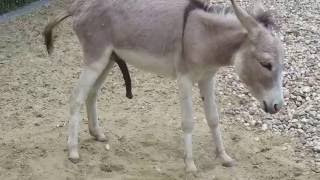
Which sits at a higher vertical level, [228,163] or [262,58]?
[262,58]

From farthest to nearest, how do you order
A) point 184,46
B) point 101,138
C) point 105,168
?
point 101,138 → point 105,168 → point 184,46

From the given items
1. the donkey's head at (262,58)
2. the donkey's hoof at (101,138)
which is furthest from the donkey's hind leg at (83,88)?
the donkey's head at (262,58)

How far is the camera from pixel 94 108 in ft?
13.9

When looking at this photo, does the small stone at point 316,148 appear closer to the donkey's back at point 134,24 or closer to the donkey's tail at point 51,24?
the donkey's back at point 134,24

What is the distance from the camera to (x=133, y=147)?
4.28 meters

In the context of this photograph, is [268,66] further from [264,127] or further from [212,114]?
[264,127]

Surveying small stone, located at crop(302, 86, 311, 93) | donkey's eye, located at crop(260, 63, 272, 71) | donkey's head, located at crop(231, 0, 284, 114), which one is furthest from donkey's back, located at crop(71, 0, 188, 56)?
small stone, located at crop(302, 86, 311, 93)

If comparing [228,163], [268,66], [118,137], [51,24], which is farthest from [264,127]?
[51,24]

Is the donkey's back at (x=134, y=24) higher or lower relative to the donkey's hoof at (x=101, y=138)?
higher

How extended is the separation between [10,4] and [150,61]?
151 inches

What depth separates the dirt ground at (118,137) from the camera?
13.0ft

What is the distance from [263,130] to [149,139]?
885 mm

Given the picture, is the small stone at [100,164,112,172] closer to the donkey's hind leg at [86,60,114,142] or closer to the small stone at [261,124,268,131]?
the donkey's hind leg at [86,60,114,142]

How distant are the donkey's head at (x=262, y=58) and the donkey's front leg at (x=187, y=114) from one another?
0.37 metres
